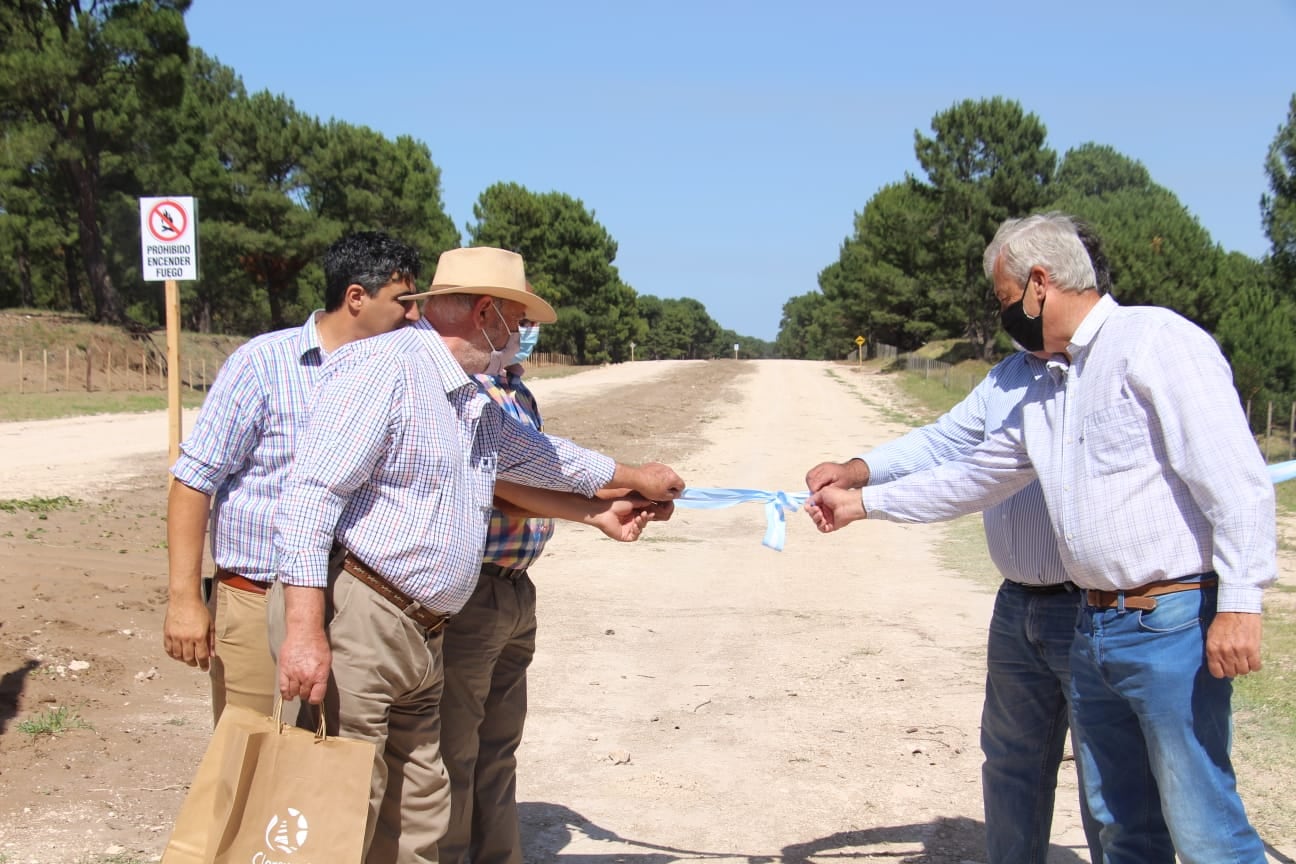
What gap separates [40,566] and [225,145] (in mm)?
40528

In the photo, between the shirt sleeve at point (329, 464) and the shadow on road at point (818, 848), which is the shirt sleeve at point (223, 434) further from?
the shadow on road at point (818, 848)

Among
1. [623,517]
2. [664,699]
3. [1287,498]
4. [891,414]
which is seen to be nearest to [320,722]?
[623,517]

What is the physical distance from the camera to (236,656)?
12.5 feet

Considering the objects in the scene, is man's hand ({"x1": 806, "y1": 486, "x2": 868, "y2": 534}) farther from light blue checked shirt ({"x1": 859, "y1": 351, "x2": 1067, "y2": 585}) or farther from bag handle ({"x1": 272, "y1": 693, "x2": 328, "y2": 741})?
bag handle ({"x1": 272, "y1": 693, "x2": 328, "y2": 741})

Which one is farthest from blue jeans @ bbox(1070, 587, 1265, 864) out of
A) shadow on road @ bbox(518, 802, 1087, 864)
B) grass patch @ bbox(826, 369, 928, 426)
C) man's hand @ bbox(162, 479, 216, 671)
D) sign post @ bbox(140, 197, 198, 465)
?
grass patch @ bbox(826, 369, 928, 426)

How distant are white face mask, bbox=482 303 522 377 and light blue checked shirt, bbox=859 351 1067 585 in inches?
59.0

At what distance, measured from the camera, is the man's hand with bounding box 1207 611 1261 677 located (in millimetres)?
3096

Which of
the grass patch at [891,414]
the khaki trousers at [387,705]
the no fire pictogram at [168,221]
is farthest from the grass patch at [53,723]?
Result: the grass patch at [891,414]

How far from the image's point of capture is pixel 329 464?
3.22 m

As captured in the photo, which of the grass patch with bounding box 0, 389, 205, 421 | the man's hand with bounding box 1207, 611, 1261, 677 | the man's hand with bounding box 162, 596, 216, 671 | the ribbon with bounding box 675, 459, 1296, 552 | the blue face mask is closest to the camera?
the man's hand with bounding box 1207, 611, 1261, 677

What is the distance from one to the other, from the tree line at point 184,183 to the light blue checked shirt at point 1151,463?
117 feet

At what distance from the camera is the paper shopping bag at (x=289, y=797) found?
10.2 feet

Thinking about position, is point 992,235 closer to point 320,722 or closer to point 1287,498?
point 1287,498

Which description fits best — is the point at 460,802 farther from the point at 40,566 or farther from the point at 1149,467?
the point at 40,566
